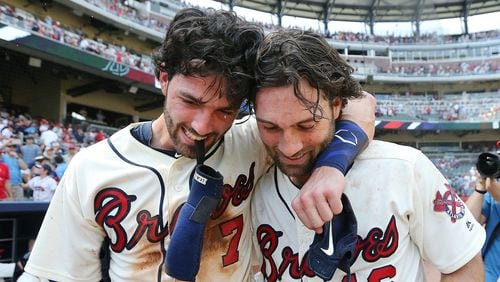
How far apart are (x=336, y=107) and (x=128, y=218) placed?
81 centimetres

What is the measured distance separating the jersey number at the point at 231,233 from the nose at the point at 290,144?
0.38 meters

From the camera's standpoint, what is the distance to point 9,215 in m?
3.61

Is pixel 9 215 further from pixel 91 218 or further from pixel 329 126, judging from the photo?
pixel 329 126

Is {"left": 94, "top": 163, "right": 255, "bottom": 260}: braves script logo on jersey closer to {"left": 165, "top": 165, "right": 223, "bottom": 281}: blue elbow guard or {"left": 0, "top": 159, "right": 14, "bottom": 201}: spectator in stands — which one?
{"left": 165, "top": 165, "right": 223, "bottom": 281}: blue elbow guard

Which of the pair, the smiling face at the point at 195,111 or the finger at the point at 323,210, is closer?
the finger at the point at 323,210

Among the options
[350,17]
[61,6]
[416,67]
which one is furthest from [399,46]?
[61,6]

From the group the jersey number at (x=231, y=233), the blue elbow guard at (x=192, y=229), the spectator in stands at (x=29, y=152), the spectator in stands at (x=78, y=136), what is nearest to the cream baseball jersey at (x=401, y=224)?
the jersey number at (x=231, y=233)

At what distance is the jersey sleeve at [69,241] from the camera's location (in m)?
1.57

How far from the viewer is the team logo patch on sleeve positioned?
4.82 ft

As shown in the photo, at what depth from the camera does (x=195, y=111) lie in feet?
4.99

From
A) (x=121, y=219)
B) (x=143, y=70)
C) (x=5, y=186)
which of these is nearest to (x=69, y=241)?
(x=121, y=219)

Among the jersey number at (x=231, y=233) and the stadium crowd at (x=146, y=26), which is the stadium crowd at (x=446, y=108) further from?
the jersey number at (x=231, y=233)

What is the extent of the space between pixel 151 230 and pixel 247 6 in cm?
3690

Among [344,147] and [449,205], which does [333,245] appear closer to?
[344,147]
